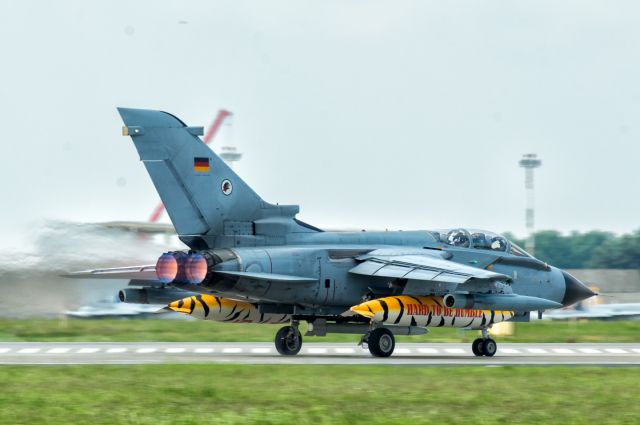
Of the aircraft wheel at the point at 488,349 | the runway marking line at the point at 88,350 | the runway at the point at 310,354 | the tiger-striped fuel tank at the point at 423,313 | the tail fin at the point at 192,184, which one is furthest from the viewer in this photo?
the runway marking line at the point at 88,350

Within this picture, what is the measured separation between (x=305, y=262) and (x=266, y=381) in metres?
7.99

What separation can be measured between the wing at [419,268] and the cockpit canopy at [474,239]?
907 mm

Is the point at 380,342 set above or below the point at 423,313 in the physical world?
below

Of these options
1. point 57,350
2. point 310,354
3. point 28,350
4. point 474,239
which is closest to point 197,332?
point 57,350

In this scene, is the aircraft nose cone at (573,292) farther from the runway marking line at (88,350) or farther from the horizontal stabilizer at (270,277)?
the runway marking line at (88,350)

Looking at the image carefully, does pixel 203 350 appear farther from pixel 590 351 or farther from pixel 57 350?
pixel 590 351

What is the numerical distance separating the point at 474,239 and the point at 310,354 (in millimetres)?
4978

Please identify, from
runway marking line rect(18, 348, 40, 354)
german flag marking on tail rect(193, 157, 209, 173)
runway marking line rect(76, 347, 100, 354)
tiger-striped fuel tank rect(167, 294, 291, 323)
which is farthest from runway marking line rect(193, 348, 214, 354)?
german flag marking on tail rect(193, 157, 209, 173)

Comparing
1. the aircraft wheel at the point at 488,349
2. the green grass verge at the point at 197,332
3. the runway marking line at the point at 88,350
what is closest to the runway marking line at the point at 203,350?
the runway marking line at the point at 88,350

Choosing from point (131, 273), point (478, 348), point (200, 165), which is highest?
point (200, 165)

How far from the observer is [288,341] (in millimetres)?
26578

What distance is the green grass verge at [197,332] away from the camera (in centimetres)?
3412

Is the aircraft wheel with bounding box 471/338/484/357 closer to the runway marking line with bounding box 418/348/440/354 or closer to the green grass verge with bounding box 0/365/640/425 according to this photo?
the runway marking line with bounding box 418/348/440/354

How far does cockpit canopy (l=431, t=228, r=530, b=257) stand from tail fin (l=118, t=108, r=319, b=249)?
4.76m
